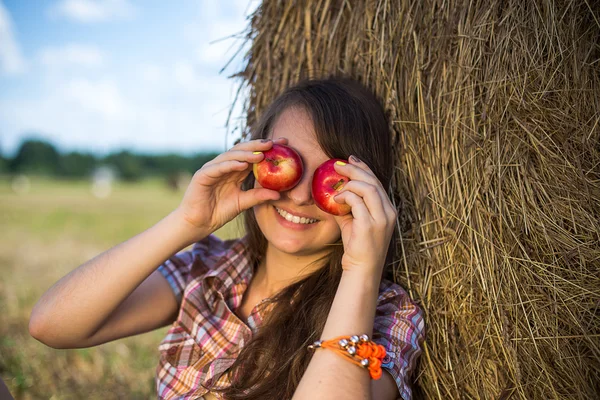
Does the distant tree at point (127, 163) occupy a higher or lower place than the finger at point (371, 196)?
lower

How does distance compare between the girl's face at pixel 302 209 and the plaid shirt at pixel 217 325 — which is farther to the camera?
the girl's face at pixel 302 209

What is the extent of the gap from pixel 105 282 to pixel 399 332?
0.97 meters

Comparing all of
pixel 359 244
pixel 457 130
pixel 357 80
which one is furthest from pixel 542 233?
pixel 357 80

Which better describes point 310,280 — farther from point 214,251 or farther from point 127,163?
point 127,163

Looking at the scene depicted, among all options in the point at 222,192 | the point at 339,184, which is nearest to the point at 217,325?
the point at 222,192

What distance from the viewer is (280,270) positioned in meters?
1.86

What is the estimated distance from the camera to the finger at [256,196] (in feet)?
5.44

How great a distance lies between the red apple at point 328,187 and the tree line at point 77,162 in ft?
116

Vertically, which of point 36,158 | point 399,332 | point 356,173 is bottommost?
point 36,158

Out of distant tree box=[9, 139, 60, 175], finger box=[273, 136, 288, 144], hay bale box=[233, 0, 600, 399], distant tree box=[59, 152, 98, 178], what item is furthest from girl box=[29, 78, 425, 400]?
distant tree box=[9, 139, 60, 175]

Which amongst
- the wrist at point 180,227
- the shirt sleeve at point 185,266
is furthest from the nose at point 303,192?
the shirt sleeve at point 185,266

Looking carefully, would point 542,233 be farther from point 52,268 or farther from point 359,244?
point 52,268

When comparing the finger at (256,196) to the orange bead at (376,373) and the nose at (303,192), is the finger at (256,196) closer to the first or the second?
the nose at (303,192)

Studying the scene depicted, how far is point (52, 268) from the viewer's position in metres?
4.96
